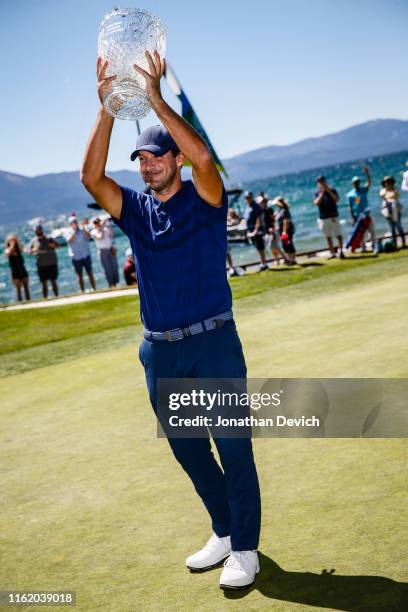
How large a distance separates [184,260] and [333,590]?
173 cm

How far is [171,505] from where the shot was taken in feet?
14.3

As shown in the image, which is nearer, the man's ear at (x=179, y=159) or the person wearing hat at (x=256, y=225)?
the man's ear at (x=179, y=159)

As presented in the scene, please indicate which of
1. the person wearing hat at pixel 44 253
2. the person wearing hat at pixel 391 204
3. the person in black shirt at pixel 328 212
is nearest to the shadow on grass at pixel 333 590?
the person in black shirt at pixel 328 212

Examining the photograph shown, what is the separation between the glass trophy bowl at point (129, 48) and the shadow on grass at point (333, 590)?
239cm

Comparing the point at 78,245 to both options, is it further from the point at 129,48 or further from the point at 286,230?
the point at 129,48

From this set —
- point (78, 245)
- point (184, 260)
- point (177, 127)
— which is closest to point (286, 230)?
point (78, 245)

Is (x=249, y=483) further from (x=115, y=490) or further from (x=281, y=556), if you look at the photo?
(x=115, y=490)

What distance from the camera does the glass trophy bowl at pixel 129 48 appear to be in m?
3.41

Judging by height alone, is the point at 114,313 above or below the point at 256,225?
below

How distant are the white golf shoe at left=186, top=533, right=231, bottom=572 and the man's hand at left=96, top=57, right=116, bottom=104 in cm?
239

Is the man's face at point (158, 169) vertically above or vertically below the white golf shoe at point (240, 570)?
above

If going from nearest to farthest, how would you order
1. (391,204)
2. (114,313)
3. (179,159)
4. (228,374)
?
(228,374) < (179,159) < (114,313) < (391,204)

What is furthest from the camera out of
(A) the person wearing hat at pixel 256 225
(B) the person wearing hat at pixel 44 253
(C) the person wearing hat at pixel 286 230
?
(B) the person wearing hat at pixel 44 253

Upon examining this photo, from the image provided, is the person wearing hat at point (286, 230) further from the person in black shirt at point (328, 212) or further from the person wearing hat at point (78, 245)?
the person wearing hat at point (78, 245)
